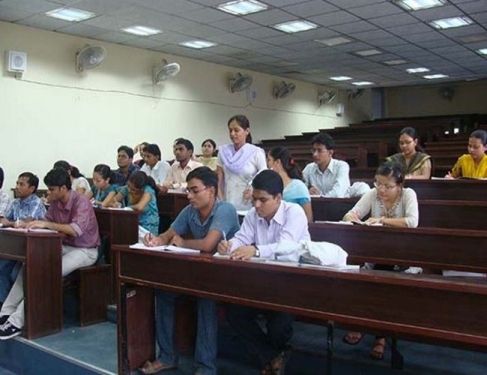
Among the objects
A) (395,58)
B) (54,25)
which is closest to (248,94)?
(395,58)

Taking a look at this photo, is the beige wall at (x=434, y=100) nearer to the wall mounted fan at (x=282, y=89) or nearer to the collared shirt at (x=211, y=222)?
the wall mounted fan at (x=282, y=89)

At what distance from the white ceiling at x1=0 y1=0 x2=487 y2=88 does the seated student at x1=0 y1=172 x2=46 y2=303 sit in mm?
2831

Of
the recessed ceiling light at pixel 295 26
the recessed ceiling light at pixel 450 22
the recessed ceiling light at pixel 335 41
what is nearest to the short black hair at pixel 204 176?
the recessed ceiling light at pixel 295 26

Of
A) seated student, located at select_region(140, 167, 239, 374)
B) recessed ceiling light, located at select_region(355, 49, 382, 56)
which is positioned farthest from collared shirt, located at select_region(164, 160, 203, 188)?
recessed ceiling light, located at select_region(355, 49, 382, 56)

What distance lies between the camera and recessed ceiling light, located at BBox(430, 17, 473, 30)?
6.91 m

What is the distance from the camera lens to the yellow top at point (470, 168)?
457 cm

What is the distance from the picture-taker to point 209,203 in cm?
269

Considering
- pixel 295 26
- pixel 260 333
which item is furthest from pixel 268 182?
pixel 295 26

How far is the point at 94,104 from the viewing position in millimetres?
7590

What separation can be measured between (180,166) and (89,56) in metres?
2.96

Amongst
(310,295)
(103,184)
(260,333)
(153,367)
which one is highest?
(103,184)

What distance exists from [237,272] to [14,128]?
550 cm

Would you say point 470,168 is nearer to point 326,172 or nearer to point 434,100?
point 326,172

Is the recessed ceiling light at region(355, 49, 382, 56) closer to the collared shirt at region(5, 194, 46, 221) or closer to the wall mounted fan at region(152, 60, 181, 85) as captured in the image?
the wall mounted fan at region(152, 60, 181, 85)
